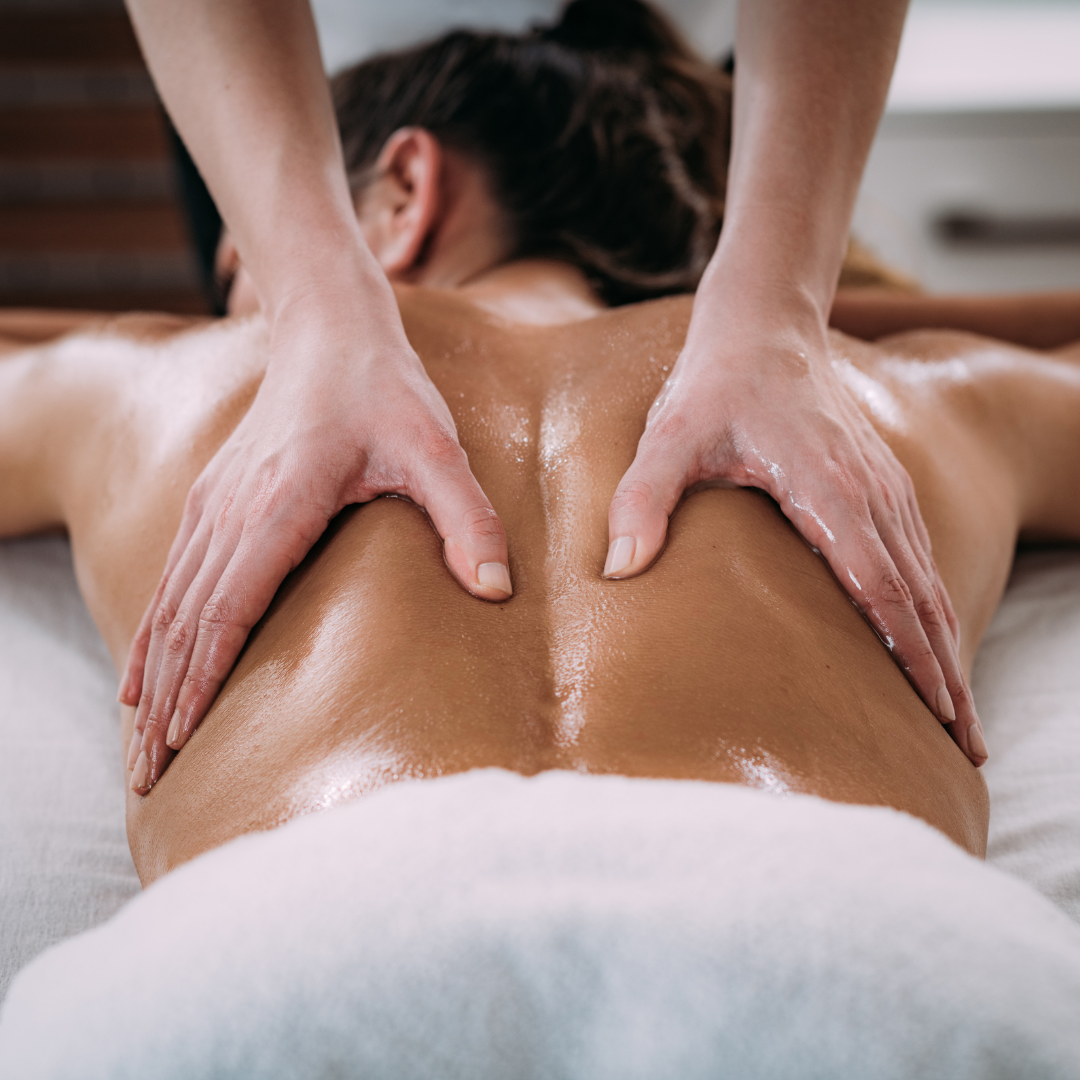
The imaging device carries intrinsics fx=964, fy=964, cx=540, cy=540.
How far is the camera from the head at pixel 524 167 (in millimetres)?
1278

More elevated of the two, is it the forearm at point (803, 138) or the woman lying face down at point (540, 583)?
the forearm at point (803, 138)

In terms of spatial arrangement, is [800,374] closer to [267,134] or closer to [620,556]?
[620,556]

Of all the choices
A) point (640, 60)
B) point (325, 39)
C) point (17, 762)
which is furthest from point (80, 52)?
point (17, 762)

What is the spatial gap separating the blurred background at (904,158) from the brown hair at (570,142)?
6.00 feet

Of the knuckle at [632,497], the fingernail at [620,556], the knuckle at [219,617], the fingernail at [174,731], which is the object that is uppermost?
the knuckle at [632,497]

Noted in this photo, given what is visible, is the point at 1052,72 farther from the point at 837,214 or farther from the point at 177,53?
the point at 177,53

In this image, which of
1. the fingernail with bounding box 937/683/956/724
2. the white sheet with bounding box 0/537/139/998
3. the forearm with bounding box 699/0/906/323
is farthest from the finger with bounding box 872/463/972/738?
the white sheet with bounding box 0/537/139/998

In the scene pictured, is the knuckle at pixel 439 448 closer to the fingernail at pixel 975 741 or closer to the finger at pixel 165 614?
the finger at pixel 165 614

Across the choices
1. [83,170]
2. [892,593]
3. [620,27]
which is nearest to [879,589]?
[892,593]

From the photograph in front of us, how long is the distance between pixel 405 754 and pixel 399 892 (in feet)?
0.43

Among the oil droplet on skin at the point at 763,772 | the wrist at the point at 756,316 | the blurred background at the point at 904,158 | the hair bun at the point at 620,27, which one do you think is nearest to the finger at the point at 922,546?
the wrist at the point at 756,316

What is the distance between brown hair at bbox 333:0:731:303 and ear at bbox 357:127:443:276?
0.05 metres

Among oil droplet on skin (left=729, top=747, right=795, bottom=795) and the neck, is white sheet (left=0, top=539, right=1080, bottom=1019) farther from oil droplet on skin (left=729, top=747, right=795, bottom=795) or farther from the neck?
the neck

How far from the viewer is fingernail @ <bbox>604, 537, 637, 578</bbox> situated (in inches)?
27.1
